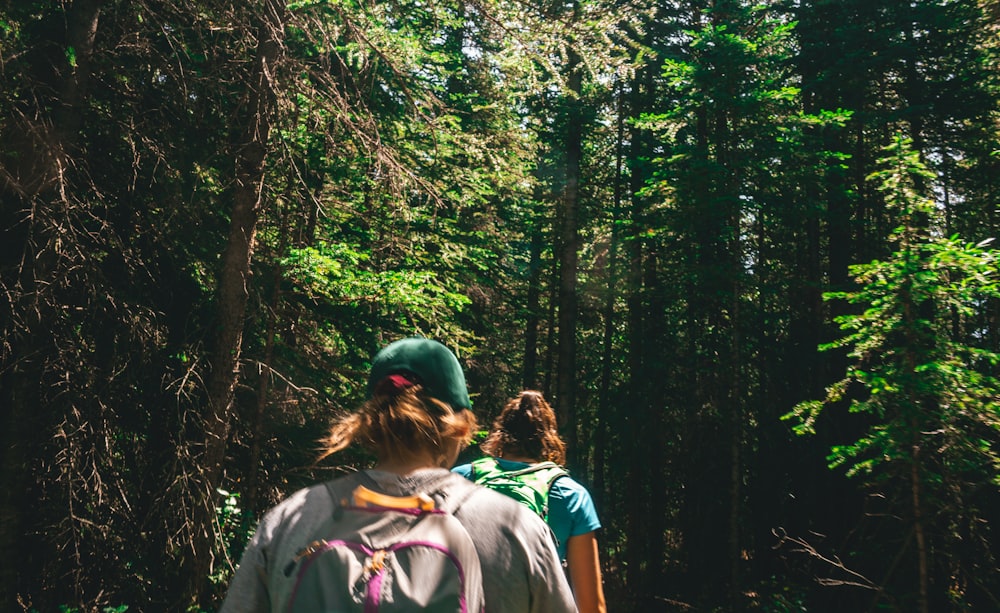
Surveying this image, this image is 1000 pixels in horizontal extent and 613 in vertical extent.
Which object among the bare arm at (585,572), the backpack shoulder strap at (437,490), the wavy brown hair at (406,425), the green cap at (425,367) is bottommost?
→ the bare arm at (585,572)

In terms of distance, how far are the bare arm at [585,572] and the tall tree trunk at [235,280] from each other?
433cm

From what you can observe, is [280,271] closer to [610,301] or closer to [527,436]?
[527,436]

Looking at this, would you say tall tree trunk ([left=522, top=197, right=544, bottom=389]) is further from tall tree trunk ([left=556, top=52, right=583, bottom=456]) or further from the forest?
the forest

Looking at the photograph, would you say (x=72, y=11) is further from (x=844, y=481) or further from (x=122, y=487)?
(x=844, y=481)

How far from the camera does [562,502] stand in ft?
10.1

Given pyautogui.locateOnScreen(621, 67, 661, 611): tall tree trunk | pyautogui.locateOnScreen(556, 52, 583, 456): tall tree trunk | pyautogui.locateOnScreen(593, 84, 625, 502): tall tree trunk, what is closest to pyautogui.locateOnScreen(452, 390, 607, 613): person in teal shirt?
pyautogui.locateOnScreen(621, 67, 661, 611): tall tree trunk

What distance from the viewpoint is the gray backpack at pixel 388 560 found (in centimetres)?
131

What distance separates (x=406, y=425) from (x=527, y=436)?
84.1 inches

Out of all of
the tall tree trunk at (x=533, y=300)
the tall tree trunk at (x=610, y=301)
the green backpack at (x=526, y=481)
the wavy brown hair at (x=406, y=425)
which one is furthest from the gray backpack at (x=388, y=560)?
the tall tree trunk at (x=533, y=300)

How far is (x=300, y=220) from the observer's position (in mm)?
8844

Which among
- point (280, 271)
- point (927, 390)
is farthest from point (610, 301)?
point (927, 390)

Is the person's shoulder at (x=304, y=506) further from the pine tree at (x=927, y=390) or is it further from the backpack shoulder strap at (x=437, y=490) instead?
the pine tree at (x=927, y=390)

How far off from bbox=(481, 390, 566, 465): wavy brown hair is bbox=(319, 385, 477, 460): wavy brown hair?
199 centimetres

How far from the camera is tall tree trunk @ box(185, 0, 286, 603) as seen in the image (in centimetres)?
620
